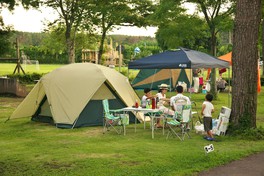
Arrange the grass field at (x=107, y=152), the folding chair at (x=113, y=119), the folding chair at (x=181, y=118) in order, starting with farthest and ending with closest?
1. the folding chair at (x=113, y=119)
2. the folding chair at (x=181, y=118)
3. the grass field at (x=107, y=152)

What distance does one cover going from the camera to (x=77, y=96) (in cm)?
1221

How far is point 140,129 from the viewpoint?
11773 millimetres

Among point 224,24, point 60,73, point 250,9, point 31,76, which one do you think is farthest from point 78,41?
point 250,9

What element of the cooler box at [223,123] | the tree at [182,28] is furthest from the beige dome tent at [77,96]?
the tree at [182,28]

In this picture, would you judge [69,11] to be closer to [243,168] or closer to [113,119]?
[113,119]

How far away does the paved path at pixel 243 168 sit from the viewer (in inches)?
284

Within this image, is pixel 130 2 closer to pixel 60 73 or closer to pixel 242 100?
pixel 60 73

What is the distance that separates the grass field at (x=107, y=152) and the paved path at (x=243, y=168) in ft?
0.56

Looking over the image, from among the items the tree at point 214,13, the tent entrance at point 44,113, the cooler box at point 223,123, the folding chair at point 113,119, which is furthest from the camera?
the tree at point 214,13

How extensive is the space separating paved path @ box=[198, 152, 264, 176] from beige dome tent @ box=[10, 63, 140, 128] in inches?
206

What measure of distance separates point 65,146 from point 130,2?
19.3 metres

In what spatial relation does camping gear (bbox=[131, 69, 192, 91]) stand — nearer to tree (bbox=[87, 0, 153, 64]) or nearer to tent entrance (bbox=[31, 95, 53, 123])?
tree (bbox=[87, 0, 153, 64])

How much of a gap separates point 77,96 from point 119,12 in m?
14.9

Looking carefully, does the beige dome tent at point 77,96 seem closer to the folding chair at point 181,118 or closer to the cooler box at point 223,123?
the folding chair at point 181,118
